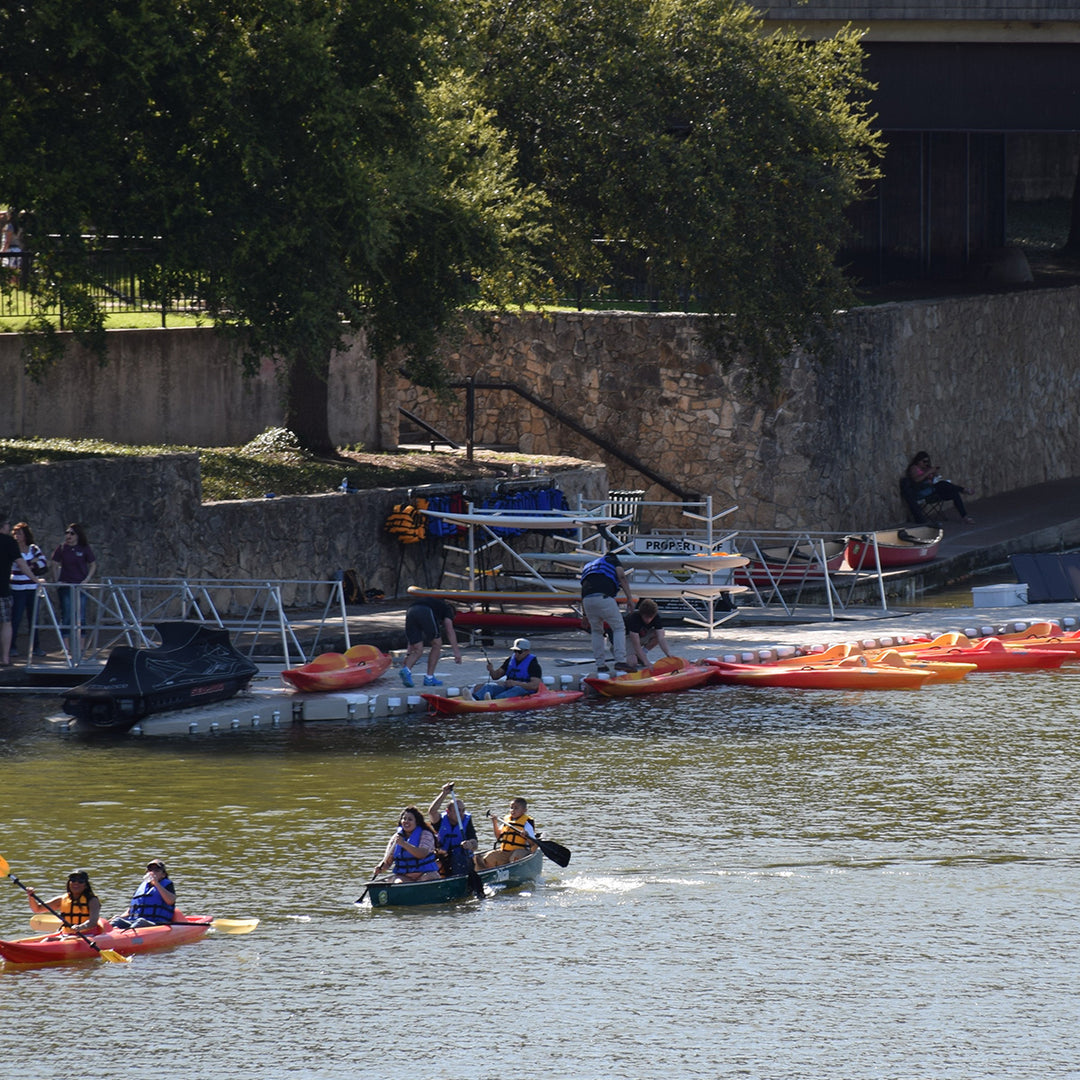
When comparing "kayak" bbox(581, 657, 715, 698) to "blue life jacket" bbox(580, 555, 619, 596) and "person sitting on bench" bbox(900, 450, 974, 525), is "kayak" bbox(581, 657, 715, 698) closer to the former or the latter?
"blue life jacket" bbox(580, 555, 619, 596)

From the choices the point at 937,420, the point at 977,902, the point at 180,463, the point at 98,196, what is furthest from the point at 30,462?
A: the point at 937,420

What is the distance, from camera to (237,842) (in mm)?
17359

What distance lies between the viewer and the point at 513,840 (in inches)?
649

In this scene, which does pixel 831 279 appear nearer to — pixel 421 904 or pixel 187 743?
pixel 187 743

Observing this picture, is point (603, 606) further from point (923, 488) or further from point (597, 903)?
point (923, 488)

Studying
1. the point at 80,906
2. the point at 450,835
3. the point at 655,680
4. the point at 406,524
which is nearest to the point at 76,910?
the point at 80,906

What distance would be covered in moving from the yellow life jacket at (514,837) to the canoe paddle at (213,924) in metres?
2.50

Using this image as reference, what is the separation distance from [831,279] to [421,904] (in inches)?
916

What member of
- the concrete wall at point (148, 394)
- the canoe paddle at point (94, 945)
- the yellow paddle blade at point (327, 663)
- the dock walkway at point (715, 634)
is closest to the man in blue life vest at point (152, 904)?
the canoe paddle at point (94, 945)

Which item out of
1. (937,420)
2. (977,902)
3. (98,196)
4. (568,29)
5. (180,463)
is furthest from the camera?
(937,420)

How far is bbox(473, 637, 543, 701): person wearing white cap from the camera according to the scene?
23.8m

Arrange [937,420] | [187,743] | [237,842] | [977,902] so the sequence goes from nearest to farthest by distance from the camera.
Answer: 1. [977,902]
2. [237,842]
3. [187,743]
4. [937,420]

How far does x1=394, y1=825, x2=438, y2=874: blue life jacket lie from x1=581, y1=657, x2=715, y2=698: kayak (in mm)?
8652

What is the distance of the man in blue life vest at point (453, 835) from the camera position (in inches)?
641
